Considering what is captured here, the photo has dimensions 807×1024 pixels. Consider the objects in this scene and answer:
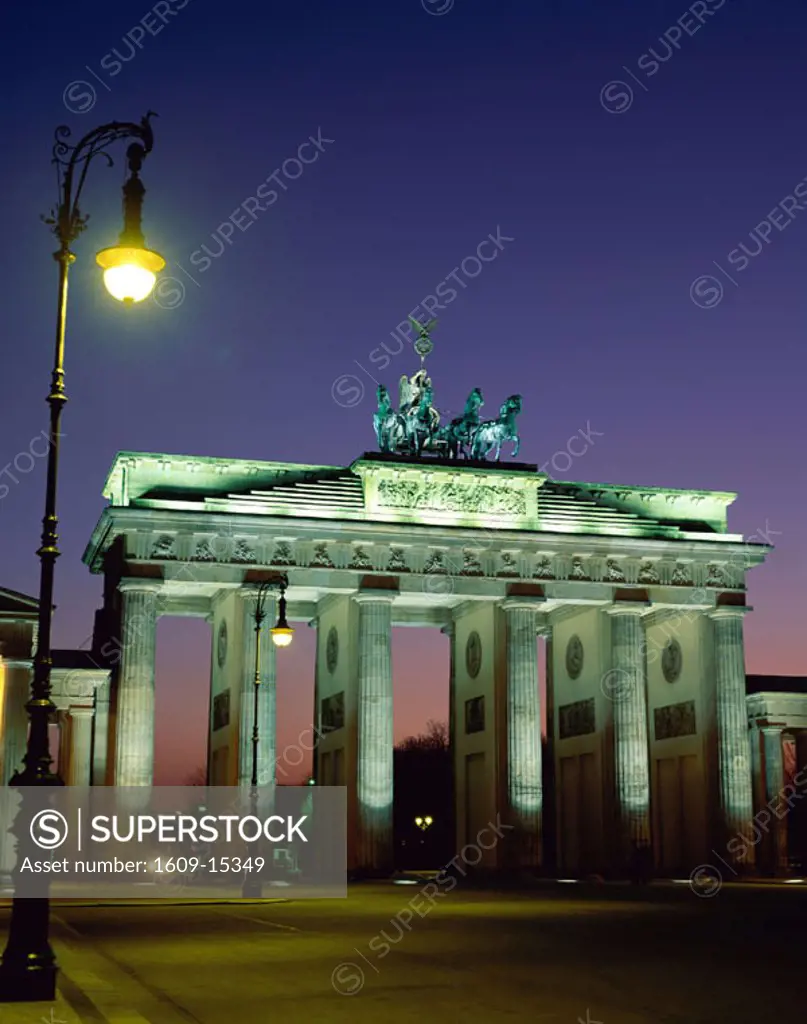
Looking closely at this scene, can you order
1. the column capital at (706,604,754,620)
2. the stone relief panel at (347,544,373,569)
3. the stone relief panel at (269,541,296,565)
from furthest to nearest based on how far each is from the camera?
the column capital at (706,604,754,620) < the stone relief panel at (347,544,373,569) < the stone relief panel at (269,541,296,565)

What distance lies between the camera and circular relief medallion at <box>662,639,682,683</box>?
74.2 meters

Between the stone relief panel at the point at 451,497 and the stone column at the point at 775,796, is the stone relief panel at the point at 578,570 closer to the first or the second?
the stone relief panel at the point at 451,497

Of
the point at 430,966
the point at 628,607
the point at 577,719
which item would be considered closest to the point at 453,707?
the point at 577,719

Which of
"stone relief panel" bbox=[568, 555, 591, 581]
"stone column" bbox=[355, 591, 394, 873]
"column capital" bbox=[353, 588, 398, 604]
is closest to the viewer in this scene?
"stone column" bbox=[355, 591, 394, 873]

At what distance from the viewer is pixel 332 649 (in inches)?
2837

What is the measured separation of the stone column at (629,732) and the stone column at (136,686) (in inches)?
886

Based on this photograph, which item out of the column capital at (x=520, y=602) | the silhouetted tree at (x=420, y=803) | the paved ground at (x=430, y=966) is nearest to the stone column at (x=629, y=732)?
the column capital at (x=520, y=602)

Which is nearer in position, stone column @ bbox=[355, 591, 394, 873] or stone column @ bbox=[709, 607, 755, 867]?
stone column @ bbox=[355, 591, 394, 873]

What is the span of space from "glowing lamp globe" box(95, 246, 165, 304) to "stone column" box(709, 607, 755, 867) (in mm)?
57569

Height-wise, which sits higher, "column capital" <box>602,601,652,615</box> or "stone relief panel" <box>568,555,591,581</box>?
"stone relief panel" <box>568,555,591,581</box>

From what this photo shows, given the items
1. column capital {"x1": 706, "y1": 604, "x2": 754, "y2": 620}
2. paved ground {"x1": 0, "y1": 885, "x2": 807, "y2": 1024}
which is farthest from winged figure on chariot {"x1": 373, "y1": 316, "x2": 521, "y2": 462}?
paved ground {"x1": 0, "y1": 885, "x2": 807, "y2": 1024}

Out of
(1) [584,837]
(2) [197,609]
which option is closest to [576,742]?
(1) [584,837]

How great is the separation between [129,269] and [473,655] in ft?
190

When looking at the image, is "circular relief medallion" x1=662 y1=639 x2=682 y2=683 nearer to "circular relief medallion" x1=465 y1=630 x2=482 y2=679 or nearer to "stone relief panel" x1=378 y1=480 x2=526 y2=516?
"circular relief medallion" x1=465 y1=630 x2=482 y2=679
